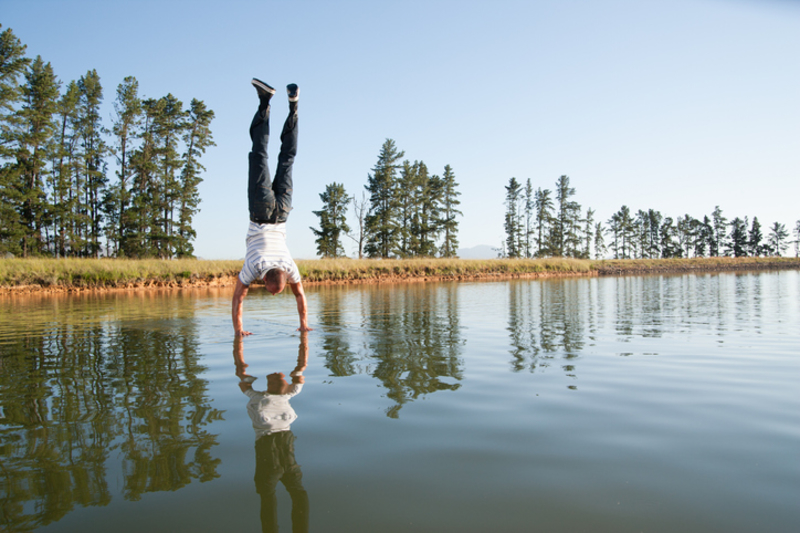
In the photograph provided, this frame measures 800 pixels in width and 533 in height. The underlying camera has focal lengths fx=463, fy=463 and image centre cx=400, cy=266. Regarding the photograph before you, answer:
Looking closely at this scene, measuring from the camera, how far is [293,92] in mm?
5984

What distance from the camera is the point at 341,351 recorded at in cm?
526

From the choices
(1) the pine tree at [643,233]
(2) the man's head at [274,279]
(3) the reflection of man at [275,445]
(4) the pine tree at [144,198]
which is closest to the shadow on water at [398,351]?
(3) the reflection of man at [275,445]

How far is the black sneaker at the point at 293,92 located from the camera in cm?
595

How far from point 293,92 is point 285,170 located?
1001 mm

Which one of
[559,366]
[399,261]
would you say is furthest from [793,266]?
[559,366]

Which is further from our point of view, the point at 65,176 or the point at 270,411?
the point at 65,176

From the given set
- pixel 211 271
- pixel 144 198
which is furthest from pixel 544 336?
pixel 144 198

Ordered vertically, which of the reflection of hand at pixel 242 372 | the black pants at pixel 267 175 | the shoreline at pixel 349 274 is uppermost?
the black pants at pixel 267 175

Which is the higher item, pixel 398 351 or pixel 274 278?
pixel 274 278

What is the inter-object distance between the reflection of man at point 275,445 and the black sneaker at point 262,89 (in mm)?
3623

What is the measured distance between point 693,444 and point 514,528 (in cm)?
136

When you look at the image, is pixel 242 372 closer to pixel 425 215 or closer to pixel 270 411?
pixel 270 411

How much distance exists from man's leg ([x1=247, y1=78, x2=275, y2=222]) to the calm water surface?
1.82m

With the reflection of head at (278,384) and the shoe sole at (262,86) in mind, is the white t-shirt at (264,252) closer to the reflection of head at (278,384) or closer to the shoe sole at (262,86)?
the shoe sole at (262,86)
